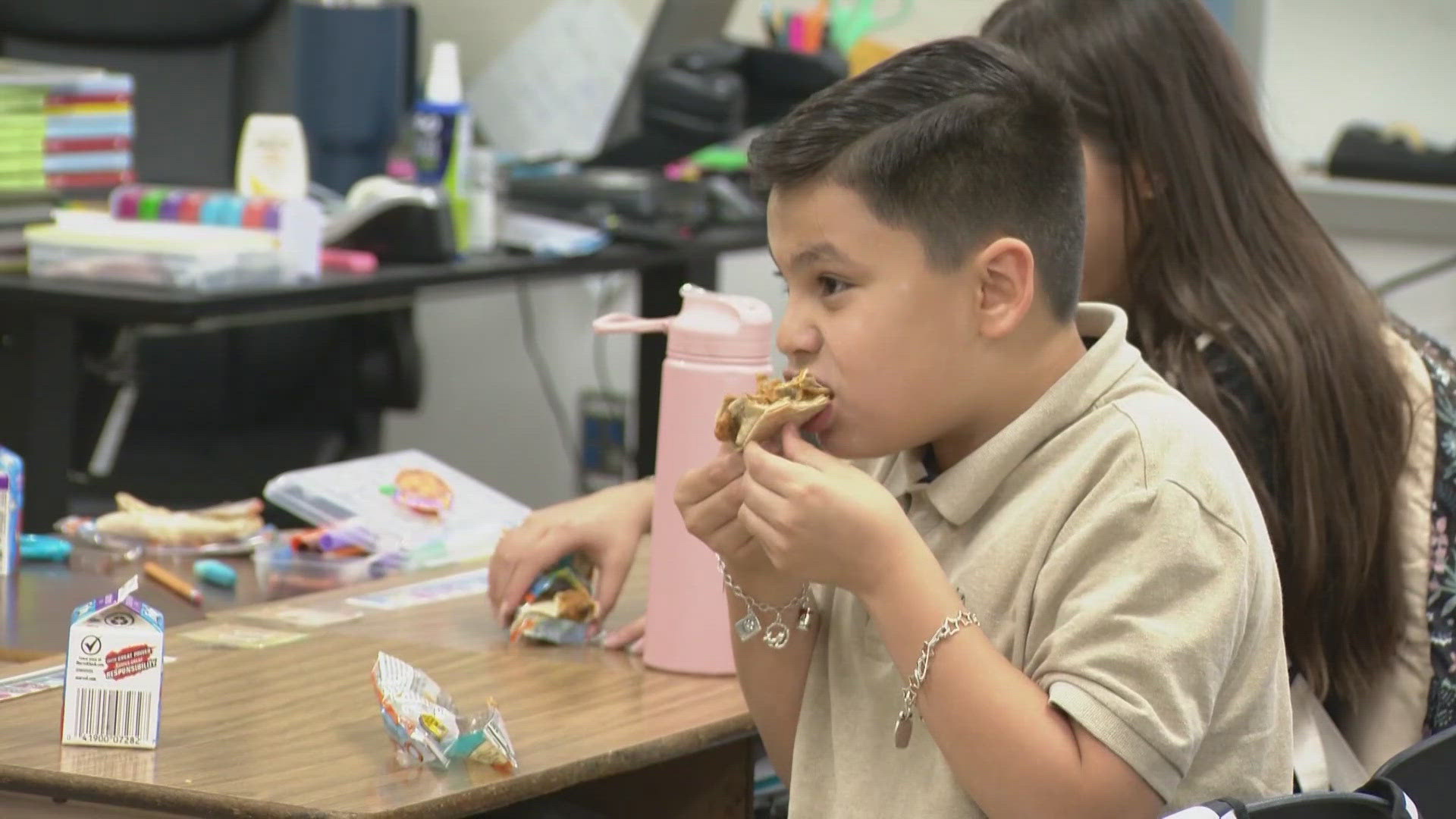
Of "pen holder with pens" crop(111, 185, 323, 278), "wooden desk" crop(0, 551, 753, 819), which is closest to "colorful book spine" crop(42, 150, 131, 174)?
"pen holder with pens" crop(111, 185, 323, 278)

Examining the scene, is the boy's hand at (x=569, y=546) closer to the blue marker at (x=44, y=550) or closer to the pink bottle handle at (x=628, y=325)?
the pink bottle handle at (x=628, y=325)

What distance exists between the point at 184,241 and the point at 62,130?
339 millimetres

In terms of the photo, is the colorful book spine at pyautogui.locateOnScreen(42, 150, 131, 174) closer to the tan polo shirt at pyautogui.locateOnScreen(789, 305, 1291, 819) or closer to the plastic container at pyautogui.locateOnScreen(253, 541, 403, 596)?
the plastic container at pyautogui.locateOnScreen(253, 541, 403, 596)

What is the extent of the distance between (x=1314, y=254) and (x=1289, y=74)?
2247 mm

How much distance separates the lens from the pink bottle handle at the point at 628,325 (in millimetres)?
1354

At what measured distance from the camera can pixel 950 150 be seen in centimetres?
111

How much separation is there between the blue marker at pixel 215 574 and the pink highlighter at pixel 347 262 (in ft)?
3.17

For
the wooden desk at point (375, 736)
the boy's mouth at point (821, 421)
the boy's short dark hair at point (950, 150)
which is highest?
the boy's short dark hair at point (950, 150)

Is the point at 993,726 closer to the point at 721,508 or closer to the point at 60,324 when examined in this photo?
the point at 721,508

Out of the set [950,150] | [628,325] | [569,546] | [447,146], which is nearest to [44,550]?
[569,546]

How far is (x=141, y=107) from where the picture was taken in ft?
11.4

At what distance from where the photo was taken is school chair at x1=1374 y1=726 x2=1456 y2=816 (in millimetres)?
999

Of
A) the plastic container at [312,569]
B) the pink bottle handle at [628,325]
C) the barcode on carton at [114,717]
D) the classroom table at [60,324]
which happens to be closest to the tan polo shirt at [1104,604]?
the pink bottle handle at [628,325]

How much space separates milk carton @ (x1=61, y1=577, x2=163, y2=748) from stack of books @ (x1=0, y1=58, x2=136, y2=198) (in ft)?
4.64
